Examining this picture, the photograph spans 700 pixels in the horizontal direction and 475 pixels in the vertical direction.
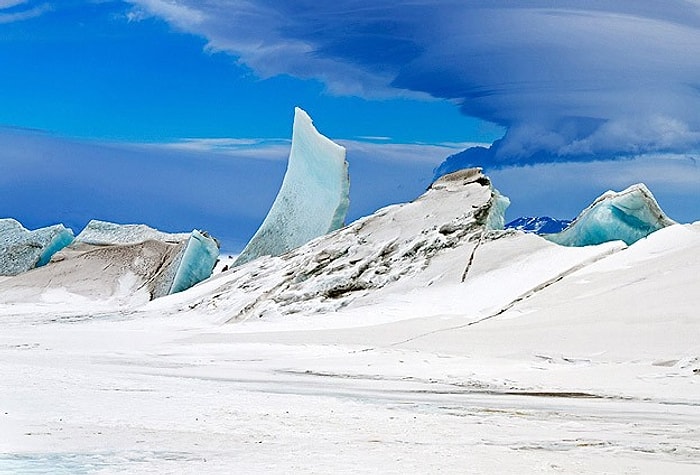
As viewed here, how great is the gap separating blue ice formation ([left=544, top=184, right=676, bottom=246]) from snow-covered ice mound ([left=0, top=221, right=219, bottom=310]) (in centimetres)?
1210

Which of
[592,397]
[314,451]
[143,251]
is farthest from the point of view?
[143,251]

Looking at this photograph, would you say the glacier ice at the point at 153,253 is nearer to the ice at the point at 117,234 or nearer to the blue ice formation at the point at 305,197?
the ice at the point at 117,234

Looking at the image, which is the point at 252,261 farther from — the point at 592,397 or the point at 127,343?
the point at 592,397

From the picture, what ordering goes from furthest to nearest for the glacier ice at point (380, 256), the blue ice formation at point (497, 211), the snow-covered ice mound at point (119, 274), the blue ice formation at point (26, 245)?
the blue ice formation at point (26, 245) < the snow-covered ice mound at point (119, 274) < the blue ice formation at point (497, 211) < the glacier ice at point (380, 256)

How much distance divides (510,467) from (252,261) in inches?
866

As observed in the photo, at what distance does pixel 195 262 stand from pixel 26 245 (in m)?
11.2

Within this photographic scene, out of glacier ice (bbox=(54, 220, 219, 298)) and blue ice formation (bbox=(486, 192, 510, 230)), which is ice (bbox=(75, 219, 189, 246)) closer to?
glacier ice (bbox=(54, 220, 219, 298))

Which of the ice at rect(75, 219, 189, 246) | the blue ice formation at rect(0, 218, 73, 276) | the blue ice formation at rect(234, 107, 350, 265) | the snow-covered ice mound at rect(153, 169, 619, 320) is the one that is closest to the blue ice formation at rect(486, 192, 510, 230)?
the snow-covered ice mound at rect(153, 169, 619, 320)

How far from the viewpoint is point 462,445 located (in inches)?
241

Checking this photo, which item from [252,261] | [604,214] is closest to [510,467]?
[604,214]

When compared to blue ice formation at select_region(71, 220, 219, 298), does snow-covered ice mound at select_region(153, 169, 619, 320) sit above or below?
above

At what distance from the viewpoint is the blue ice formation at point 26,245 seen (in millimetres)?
35094

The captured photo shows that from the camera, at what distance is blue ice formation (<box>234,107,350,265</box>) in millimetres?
25125

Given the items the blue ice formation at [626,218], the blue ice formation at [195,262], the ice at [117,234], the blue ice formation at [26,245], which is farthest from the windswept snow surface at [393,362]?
the ice at [117,234]
